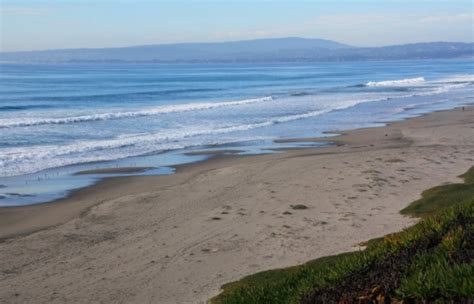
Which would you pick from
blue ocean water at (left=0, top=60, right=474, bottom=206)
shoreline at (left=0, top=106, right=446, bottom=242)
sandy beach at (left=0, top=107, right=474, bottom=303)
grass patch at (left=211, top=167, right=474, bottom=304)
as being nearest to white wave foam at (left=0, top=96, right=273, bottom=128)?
blue ocean water at (left=0, top=60, right=474, bottom=206)

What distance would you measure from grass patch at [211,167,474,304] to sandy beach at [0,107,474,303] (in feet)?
10.7

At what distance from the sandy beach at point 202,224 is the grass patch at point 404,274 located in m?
3.25

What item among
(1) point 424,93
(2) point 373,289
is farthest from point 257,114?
(2) point 373,289

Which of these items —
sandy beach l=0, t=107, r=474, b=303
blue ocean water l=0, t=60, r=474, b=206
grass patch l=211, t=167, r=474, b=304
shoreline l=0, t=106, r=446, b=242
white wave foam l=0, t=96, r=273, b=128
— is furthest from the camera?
white wave foam l=0, t=96, r=273, b=128

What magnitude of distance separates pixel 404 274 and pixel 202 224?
28.2 feet

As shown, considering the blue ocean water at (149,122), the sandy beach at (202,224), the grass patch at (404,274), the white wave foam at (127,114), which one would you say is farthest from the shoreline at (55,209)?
the white wave foam at (127,114)

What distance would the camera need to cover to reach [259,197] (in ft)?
55.7

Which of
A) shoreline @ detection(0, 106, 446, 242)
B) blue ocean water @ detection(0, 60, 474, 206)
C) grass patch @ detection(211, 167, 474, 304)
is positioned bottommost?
blue ocean water @ detection(0, 60, 474, 206)

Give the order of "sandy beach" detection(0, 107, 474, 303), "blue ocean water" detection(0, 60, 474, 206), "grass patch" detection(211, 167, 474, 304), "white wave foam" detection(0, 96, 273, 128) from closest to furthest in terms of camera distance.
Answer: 1. "grass patch" detection(211, 167, 474, 304)
2. "sandy beach" detection(0, 107, 474, 303)
3. "blue ocean water" detection(0, 60, 474, 206)
4. "white wave foam" detection(0, 96, 273, 128)

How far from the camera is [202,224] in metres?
14.3

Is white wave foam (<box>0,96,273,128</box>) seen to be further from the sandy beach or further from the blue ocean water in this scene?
the sandy beach

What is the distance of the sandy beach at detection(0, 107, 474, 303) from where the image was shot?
10.9 meters

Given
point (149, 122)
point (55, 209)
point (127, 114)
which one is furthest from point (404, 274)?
point (127, 114)

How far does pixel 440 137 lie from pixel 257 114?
1496cm
